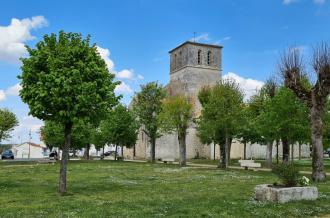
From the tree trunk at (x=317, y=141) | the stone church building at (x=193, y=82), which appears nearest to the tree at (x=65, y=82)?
the tree trunk at (x=317, y=141)

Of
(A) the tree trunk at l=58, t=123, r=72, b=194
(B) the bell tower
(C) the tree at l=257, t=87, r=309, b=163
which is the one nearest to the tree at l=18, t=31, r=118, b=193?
(A) the tree trunk at l=58, t=123, r=72, b=194

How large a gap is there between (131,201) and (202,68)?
59.3m

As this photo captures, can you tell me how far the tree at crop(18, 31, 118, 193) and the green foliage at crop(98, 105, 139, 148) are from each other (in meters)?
36.6

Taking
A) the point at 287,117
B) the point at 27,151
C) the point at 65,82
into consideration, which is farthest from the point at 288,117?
the point at 27,151

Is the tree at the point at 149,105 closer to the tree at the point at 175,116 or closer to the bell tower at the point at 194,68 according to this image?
the tree at the point at 175,116

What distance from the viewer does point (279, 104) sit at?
30.9 meters

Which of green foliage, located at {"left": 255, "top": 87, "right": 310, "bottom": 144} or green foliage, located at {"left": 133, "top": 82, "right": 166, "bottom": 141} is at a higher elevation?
green foliage, located at {"left": 133, "top": 82, "right": 166, "bottom": 141}

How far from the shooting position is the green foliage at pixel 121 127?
180ft

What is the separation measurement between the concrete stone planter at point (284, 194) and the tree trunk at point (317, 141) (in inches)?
340

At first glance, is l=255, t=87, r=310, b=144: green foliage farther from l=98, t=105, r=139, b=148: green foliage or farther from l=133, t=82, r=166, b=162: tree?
l=98, t=105, r=139, b=148: green foliage

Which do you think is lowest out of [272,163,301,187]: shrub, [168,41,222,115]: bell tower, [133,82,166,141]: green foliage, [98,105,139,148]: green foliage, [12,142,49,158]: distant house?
[12,142,49,158]: distant house

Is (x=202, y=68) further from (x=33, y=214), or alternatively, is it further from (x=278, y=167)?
(x=33, y=214)

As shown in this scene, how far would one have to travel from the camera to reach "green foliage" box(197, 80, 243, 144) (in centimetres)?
3731

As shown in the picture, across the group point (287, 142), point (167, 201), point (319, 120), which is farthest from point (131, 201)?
point (287, 142)
